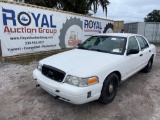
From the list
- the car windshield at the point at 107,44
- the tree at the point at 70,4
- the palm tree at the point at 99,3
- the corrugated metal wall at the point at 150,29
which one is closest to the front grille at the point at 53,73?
the car windshield at the point at 107,44

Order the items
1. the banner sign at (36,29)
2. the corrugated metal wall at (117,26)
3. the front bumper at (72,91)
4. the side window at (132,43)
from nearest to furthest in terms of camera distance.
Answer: the front bumper at (72,91) < the side window at (132,43) < the banner sign at (36,29) < the corrugated metal wall at (117,26)

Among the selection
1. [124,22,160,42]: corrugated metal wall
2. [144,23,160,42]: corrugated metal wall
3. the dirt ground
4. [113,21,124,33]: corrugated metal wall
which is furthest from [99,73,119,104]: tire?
[144,23,160,42]: corrugated metal wall

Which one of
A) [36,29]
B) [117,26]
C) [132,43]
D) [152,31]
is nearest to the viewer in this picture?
[132,43]

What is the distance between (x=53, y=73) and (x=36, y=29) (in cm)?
525

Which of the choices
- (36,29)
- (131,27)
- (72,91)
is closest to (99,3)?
(131,27)

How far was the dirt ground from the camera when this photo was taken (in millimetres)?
2973

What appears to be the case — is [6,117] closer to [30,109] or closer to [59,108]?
[30,109]

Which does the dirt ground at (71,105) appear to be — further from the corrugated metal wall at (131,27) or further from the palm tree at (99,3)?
the corrugated metal wall at (131,27)

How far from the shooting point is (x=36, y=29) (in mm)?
7711

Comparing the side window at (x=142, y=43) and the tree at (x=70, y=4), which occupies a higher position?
the tree at (x=70, y=4)

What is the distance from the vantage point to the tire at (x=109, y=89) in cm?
312

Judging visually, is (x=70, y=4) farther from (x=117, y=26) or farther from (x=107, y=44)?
(x=107, y=44)

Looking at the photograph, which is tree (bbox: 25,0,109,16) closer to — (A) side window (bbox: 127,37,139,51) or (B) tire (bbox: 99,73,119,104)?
(A) side window (bbox: 127,37,139,51)

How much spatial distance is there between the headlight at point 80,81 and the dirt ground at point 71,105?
68 centimetres
